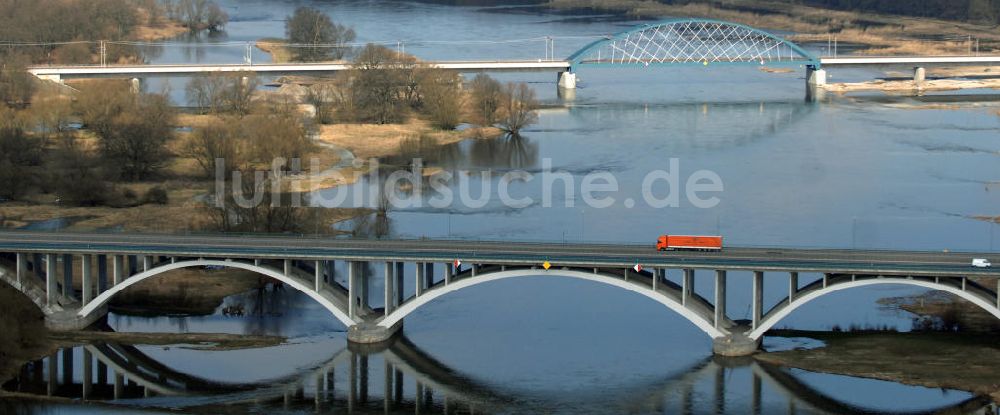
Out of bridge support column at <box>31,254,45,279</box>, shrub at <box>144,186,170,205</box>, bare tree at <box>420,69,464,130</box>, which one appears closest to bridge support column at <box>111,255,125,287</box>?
bridge support column at <box>31,254,45,279</box>

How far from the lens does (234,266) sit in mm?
38156

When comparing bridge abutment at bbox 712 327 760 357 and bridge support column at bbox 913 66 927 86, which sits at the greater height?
bridge support column at bbox 913 66 927 86

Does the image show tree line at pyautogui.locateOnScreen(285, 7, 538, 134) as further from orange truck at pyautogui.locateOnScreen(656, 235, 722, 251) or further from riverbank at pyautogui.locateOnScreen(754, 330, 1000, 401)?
riverbank at pyautogui.locateOnScreen(754, 330, 1000, 401)

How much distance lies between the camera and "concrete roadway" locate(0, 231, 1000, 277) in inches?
1403

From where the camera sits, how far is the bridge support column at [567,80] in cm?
8856

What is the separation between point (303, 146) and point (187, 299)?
2027cm

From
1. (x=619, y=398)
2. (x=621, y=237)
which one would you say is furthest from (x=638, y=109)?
(x=619, y=398)

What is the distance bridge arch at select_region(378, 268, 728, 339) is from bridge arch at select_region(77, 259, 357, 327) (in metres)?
1.07

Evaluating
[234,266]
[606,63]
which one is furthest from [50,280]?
[606,63]

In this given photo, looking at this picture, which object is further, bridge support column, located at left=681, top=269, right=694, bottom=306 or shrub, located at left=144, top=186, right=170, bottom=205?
shrub, located at left=144, top=186, right=170, bottom=205

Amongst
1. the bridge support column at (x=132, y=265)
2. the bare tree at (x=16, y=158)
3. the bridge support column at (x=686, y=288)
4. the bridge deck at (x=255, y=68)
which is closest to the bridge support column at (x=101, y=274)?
the bridge support column at (x=132, y=265)

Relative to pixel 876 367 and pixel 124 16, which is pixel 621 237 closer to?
pixel 876 367

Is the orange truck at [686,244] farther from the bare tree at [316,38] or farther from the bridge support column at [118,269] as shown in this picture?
the bare tree at [316,38]

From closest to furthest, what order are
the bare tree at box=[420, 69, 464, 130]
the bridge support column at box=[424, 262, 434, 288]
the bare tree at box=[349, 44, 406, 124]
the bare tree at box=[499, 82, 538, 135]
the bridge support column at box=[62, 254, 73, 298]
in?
the bridge support column at box=[62, 254, 73, 298]
the bridge support column at box=[424, 262, 434, 288]
the bare tree at box=[420, 69, 464, 130]
the bare tree at box=[499, 82, 538, 135]
the bare tree at box=[349, 44, 406, 124]
